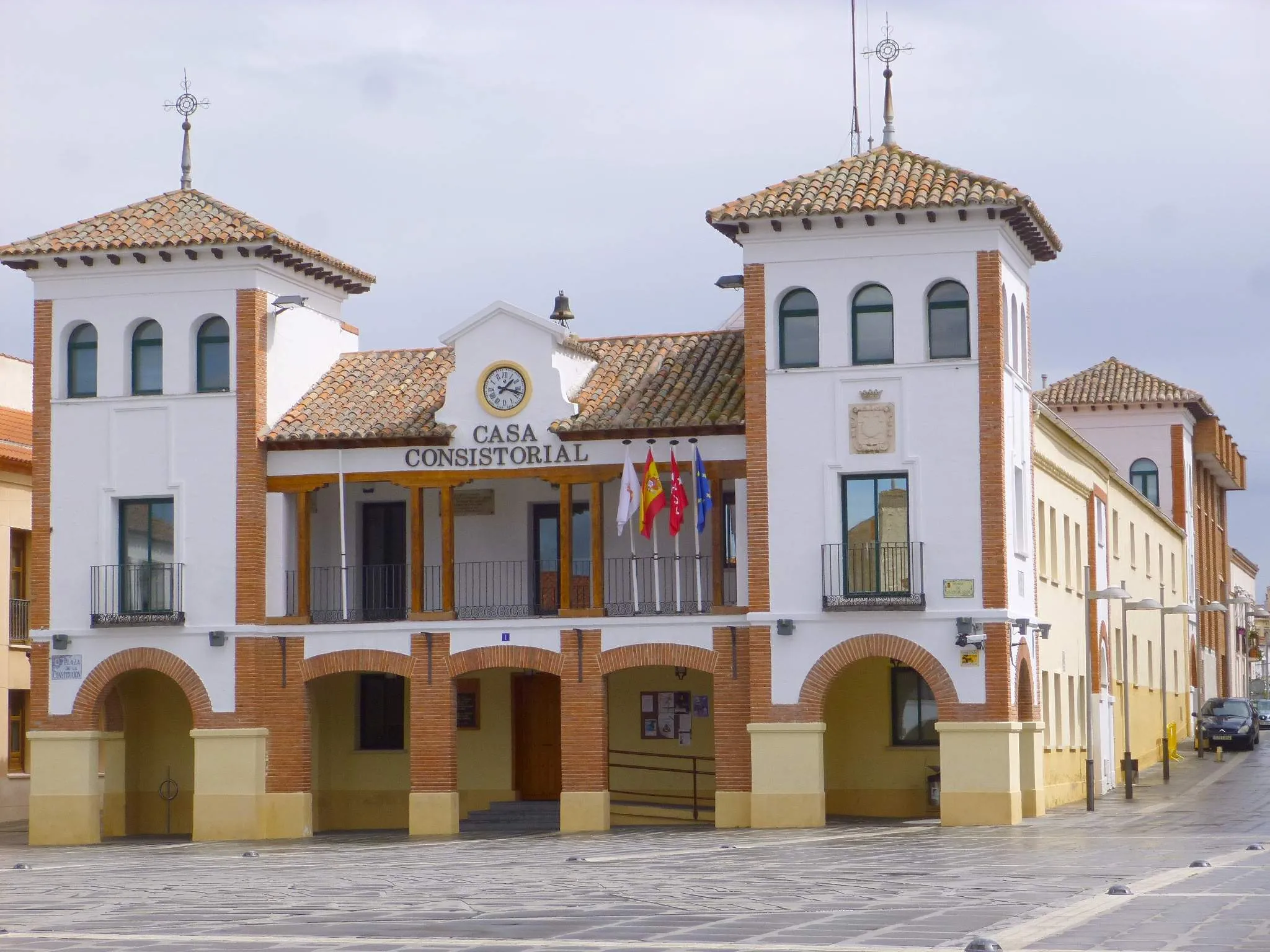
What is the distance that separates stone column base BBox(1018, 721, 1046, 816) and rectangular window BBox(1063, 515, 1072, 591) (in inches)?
275

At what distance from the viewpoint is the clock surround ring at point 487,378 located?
120 feet

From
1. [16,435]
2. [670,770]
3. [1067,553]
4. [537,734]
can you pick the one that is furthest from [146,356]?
[1067,553]

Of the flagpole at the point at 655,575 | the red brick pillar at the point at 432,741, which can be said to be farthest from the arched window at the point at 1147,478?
the red brick pillar at the point at 432,741

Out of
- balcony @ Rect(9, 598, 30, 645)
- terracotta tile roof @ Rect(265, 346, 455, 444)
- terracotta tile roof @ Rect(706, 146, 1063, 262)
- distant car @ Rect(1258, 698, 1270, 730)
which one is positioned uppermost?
terracotta tile roof @ Rect(706, 146, 1063, 262)

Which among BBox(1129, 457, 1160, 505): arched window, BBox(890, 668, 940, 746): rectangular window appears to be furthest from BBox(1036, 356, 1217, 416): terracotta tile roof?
BBox(890, 668, 940, 746): rectangular window

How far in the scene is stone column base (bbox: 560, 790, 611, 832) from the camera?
3556 cm

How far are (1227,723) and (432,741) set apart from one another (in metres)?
30.6

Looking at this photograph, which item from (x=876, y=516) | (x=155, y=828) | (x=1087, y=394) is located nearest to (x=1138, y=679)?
(x=1087, y=394)

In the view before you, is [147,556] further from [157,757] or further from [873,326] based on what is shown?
[873,326]

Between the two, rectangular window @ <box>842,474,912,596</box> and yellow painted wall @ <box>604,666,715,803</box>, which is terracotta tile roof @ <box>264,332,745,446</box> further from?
yellow painted wall @ <box>604,666,715,803</box>

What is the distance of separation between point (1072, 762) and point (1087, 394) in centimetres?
2450

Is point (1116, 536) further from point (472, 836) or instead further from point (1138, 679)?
point (472, 836)

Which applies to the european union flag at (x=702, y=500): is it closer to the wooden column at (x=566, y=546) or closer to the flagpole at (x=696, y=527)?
the flagpole at (x=696, y=527)

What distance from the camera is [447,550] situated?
3669 centimetres
